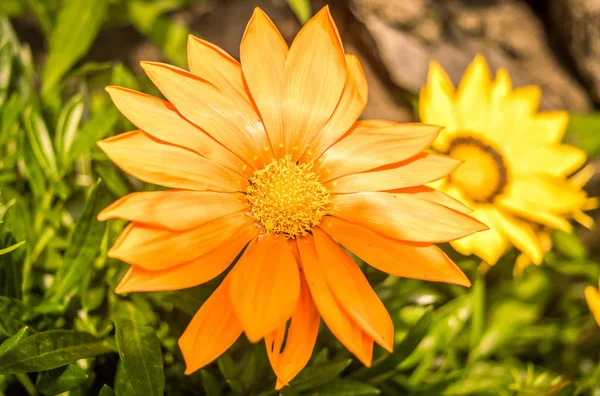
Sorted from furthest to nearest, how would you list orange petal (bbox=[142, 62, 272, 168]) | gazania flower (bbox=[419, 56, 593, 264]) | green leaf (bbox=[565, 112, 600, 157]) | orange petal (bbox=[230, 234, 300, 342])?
1. green leaf (bbox=[565, 112, 600, 157])
2. gazania flower (bbox=[419, 56, 593, 264])
3. orange petal (bbox=[142, 62, 272, 168])
4. orange petal (bbox=[230, 234, 300, 342])

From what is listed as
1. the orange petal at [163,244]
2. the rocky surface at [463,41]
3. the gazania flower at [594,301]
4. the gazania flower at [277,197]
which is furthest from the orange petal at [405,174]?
the rocky surface at [463,41]

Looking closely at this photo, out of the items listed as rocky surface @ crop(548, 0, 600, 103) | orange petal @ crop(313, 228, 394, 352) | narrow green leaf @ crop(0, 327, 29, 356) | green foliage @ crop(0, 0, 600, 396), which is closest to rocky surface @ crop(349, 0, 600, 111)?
rocky surface @ crop(548, 0, 600, 103)

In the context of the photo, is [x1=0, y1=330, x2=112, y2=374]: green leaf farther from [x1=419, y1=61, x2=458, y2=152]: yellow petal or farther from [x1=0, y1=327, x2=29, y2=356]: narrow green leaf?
[x1=419, y1=61, x2=458, y2=152]: yellow petal

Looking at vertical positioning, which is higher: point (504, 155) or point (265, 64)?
point (265, 64)

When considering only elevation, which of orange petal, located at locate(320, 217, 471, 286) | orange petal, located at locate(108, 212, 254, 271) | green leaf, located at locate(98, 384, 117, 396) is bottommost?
green leaf, located at locate(98, 384, 117, 396)

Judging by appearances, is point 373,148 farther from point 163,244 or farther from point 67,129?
point 67,129

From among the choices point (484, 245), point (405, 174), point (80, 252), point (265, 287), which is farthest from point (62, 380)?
point (484, 245)

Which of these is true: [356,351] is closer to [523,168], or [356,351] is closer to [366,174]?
[366,174]
